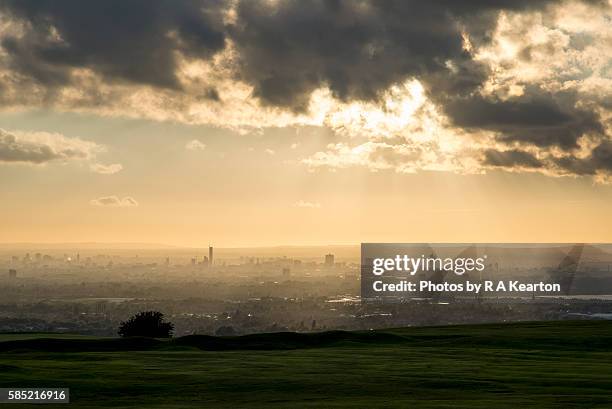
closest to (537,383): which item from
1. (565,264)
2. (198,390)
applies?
(198,390)

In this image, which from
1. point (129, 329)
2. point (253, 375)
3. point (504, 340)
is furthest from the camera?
point (129, 329)

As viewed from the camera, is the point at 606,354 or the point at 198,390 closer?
the point at 198,390

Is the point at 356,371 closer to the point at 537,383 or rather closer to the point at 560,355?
the point at 537,383

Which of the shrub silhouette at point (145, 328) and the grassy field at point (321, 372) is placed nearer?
the grassy field at point (321, 372)

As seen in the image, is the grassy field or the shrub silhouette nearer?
the grassy field
